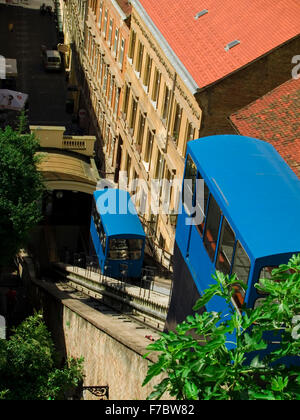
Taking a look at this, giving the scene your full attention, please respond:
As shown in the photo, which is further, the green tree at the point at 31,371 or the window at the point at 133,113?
the window at the point at 133,113

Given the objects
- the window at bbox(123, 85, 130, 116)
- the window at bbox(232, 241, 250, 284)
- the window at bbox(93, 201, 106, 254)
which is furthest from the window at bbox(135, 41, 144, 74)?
the window at bbox(232, 241, 250, 284)

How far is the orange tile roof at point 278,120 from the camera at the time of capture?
2841 cm

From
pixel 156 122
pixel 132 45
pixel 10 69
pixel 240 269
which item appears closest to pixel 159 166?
pixel 156 122

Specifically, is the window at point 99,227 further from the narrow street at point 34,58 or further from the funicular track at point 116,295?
the narrow street at point 34,58

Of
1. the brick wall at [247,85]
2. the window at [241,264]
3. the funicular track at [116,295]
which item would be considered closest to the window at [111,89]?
the funicular track at [116,295]

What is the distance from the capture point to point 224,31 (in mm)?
36250

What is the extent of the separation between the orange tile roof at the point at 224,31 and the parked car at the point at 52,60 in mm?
34052

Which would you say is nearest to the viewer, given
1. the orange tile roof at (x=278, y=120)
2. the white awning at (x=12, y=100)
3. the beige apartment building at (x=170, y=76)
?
the orange tile roof at (x=278, y=120)

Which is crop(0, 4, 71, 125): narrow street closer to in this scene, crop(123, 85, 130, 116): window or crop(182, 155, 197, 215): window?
crop(123, 85, 130, 116): window

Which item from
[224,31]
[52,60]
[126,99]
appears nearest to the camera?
[224,31]

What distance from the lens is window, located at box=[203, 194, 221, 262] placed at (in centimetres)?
2094

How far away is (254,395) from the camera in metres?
13.8

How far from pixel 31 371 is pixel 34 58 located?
54.3 metres

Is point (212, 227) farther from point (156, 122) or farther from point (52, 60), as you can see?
point (52, 60)
